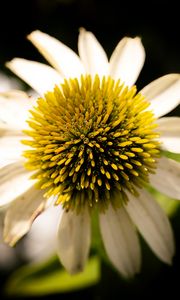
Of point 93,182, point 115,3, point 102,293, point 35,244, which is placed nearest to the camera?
point 93,182

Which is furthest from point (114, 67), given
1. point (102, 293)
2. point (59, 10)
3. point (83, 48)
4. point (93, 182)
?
point (59, 10)

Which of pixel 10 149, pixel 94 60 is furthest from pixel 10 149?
pixel 94 60

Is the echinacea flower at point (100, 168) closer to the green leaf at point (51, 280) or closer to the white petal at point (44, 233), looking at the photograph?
the green leaf at point (51, 280)

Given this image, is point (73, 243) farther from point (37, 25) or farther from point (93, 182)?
point (37, 25)

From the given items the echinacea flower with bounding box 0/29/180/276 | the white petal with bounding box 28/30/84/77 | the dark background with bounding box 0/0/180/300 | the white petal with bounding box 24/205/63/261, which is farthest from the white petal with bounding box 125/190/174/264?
the white petal with bounding box 24/205/63/261

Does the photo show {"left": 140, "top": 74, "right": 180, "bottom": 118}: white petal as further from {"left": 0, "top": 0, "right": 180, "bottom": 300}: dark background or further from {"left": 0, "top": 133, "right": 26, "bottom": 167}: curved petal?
{"left": 0, "top": 0, "right": 180, "bottom": 300}: dark background
